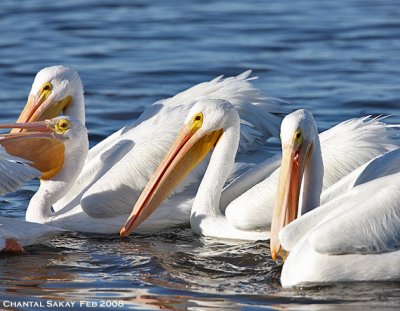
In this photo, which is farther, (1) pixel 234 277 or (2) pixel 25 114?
(2) pixel 25 114

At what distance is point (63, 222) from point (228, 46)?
586 centimetres

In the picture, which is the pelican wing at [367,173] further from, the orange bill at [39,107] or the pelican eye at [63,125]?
the orange bill at [39,107]

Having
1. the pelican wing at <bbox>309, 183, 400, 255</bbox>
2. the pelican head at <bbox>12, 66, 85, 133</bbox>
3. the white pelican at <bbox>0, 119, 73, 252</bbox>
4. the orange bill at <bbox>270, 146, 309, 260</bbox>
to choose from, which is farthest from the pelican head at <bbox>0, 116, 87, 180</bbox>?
the pelican wing at <bbox>309, 183, 400, 255</bbox>

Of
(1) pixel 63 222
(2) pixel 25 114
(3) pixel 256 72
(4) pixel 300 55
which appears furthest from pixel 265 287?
(4) pixel 300 55

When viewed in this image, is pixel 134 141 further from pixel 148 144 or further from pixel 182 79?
pixel 182 79

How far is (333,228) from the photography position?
18.5ft

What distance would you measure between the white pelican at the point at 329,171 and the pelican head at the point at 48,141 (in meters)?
1.03

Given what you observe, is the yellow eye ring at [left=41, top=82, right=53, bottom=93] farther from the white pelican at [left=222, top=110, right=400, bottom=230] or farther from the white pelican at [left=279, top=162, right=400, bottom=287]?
the white pelican at [left=279, top=162, right=400, bottom=287]

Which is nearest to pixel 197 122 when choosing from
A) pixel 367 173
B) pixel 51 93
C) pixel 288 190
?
pixel 288 190

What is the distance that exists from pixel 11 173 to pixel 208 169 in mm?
1212

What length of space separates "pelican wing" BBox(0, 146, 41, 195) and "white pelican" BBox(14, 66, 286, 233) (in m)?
0.54

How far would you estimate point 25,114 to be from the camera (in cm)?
789

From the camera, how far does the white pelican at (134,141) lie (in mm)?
7215

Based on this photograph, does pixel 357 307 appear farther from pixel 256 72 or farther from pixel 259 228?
pixel 256 72
